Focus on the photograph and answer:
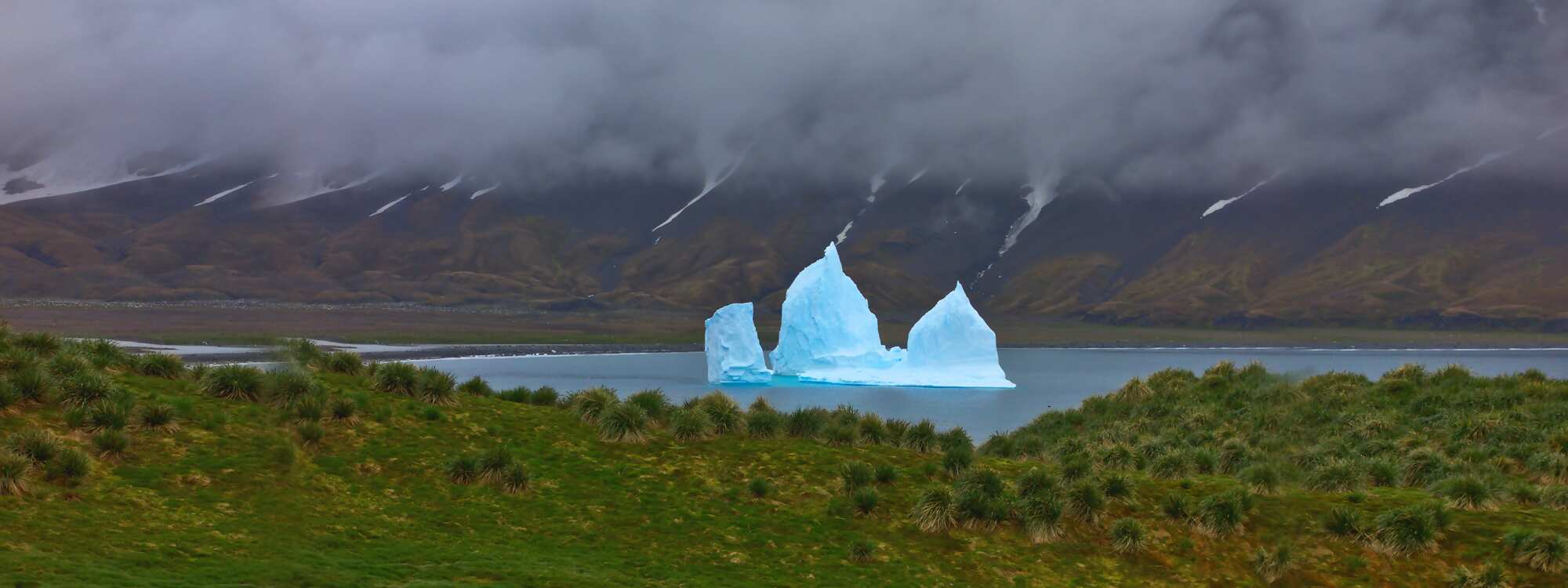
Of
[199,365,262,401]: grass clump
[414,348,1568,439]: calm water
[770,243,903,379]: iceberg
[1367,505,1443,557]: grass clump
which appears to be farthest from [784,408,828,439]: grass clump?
[770,243,903,379]: iceberg

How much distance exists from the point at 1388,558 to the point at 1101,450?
7361 millimetres

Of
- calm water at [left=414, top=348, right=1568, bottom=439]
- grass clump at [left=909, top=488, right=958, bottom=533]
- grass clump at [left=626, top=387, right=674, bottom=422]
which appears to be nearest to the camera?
grass clump at [left=909, top=488, right=958, bottom=533]

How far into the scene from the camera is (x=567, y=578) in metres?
11.1


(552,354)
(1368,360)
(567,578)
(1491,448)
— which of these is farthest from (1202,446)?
(1368,360)

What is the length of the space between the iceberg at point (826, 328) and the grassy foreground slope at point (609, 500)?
7658 cm

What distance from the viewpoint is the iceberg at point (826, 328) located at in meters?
95.0

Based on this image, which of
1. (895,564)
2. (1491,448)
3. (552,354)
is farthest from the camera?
(552,354)

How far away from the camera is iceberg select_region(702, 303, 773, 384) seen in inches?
3755

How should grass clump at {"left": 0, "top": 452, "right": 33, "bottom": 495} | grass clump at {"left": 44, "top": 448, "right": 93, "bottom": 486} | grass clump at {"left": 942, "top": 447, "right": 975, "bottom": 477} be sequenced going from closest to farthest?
grass clump at {"left": 0, "top": 452, "right": 33, "bottom": 495} < grass clump at {"left": 44, "top": 448, "right": 93, "bottom": 486} < grass clump at {"left": 942, "top": 447, "right": 975, "bottom": 477}

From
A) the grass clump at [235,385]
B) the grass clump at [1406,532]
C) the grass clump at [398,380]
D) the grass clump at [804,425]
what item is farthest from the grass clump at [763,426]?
the grass clump at [1406,532]

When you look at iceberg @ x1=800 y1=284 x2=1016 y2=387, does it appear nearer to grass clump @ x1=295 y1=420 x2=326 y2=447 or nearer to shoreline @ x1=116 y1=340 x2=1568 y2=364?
shoreline @ x1=116 y1=340 x2=1568 y2=364

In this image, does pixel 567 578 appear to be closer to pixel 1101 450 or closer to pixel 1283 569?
pixel 1283 569

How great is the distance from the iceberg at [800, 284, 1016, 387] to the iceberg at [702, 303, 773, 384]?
8.41 meters

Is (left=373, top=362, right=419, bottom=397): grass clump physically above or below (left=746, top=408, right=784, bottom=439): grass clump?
above
